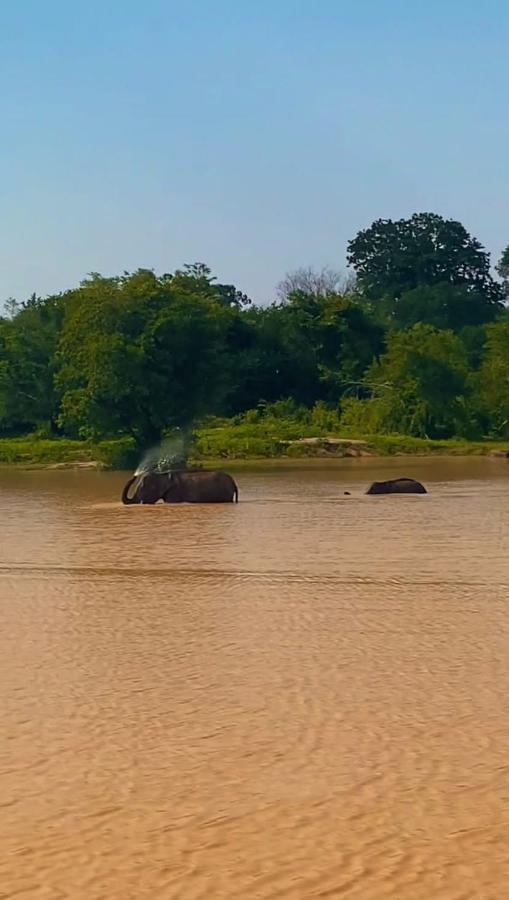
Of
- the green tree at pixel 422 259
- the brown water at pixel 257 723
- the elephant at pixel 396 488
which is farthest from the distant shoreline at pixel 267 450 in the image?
the green tree at pixel 422 259

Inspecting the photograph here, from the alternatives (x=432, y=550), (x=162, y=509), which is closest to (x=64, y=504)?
(x=162, y=509)

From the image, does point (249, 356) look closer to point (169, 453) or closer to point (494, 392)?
point (494, 392)

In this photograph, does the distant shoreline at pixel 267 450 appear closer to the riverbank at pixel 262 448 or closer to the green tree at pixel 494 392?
the riverbank at pixel 262 448

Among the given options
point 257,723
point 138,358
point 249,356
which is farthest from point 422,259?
point 257,723

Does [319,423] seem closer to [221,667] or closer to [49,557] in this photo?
[49,557]

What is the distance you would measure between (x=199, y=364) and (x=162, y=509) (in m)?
19.7

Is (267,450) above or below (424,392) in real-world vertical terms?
below

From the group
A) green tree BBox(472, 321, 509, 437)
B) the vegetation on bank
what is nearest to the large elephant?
the vegetation on bank

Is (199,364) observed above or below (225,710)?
above

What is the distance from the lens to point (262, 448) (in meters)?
49.3

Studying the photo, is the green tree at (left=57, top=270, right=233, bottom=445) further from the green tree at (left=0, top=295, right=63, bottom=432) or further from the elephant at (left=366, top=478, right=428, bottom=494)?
the elephant at (left=366, top=478, right=428, bottom=494)

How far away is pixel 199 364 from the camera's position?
4472 centimetres

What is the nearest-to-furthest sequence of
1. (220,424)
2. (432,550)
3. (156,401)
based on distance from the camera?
(432,550)
(156,401)
(220,424)

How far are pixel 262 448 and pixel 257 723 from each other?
41.2 meters
